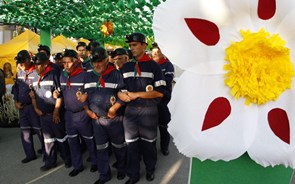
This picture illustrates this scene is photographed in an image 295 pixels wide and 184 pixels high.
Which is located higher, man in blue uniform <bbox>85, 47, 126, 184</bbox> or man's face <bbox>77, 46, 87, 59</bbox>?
man's face <bbox>77, 46, 87, 59</bbox>

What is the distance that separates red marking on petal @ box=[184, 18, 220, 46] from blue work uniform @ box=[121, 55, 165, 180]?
200 cm

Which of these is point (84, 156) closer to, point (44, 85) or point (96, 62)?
point (44, 85)

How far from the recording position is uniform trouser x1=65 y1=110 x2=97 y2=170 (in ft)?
11.7

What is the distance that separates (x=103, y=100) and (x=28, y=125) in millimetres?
1653

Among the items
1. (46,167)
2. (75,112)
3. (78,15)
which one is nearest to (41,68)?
(75,112)

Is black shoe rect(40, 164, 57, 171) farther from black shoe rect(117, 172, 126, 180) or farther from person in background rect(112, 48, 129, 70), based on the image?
person in background rect(112, 48, 129, 70)

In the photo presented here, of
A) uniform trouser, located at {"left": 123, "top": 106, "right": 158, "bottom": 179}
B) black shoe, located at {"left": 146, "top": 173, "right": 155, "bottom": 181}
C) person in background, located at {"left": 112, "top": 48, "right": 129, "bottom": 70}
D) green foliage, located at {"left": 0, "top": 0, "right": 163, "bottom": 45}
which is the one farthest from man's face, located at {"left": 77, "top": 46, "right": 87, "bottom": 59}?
black shoe, located at {"left": 146, "top": 173, "right": 155, "bottom": 181}

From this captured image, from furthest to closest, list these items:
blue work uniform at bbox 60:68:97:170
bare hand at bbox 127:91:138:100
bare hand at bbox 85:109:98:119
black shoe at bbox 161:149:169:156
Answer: black shoe at bbox 161:149:169:156, blue work uniform at bbox 60:68:97:170, bare hand at bbox 85:109:98:119, bare hand at bbox 127:91:138:100

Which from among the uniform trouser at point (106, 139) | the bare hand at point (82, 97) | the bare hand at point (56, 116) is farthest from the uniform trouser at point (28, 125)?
the uniform trouser at point (106, 139)

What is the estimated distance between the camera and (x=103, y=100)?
3.23 meters

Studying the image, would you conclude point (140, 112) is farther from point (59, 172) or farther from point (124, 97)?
point (59, 172)

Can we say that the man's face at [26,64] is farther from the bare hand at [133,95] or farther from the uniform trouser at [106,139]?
the bare hand at [133,95]

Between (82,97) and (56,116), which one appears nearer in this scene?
(82,97)

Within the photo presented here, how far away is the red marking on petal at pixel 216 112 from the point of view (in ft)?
4.16
